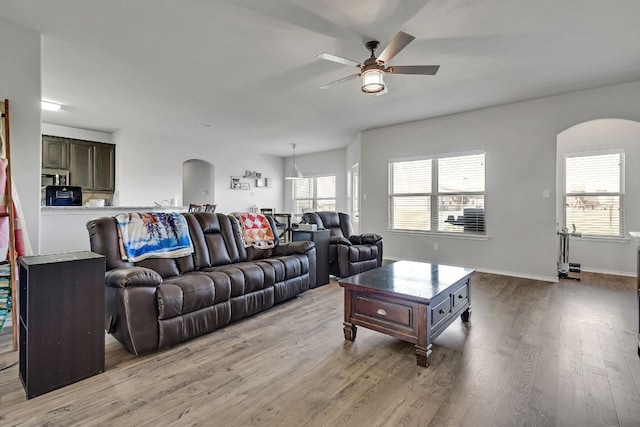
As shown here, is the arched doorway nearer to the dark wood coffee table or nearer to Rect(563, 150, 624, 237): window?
the dark wood coffee table

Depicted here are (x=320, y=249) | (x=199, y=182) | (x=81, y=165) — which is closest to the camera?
(x=320, y=249)

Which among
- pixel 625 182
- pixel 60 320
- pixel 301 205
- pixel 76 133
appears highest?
pixel 76 133

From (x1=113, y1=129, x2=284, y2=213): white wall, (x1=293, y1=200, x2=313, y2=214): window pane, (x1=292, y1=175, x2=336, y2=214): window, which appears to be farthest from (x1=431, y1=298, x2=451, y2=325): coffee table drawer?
(x1=293, y1=200, x2=313, y2=214): window pane

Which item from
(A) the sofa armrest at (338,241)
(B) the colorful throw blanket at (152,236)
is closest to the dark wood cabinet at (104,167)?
(B) the colorful throw blanket at (152,236)

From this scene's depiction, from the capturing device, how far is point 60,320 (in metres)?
1.79

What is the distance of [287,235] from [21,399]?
3.73 metres

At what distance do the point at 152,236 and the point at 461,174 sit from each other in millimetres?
4756

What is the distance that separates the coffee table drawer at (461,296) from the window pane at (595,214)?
3893 millimetres

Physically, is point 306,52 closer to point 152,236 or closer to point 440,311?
point 152,236

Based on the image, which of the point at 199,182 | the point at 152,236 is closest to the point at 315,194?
the point at 199,182

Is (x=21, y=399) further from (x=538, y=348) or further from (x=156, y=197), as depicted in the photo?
(x=156, y=197)

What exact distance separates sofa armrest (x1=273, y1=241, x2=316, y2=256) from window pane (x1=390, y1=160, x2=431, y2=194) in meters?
2.87

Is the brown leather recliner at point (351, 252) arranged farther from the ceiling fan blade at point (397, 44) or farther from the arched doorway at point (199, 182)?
the arched doorway at point (199, 182)

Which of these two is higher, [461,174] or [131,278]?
[461,174]
